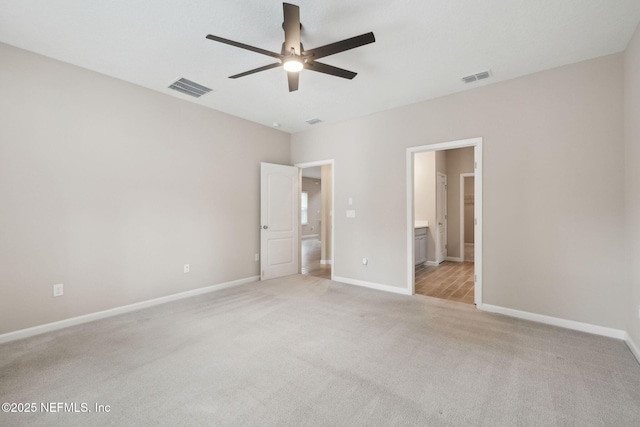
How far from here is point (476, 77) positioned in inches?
133

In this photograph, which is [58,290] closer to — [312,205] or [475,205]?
[475,205]

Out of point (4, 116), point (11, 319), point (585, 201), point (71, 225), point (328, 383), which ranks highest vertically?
point (4, 116)

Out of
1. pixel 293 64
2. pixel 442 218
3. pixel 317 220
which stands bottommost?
pixel 317 220

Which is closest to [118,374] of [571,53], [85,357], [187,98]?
[85,357]

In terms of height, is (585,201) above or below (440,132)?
below

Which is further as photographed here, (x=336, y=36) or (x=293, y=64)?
(x=336, y=36)

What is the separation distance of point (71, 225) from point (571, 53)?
18.6 ft

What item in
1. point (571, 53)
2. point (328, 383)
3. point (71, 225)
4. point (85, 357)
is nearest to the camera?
point (328, 383)

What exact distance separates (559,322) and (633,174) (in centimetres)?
167

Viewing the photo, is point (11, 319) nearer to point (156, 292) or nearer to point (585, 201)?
point (156, 292)

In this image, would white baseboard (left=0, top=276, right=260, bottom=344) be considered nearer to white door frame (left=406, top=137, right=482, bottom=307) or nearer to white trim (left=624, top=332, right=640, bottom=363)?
white door frame (left=406, top=137, right=482, bottom=307)

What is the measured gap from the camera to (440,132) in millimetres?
3977

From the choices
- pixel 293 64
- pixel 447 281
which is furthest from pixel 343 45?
pixel 447 281

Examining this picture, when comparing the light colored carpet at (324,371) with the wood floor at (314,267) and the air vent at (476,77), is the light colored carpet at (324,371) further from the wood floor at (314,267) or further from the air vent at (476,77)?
the air vent at (476,77)
